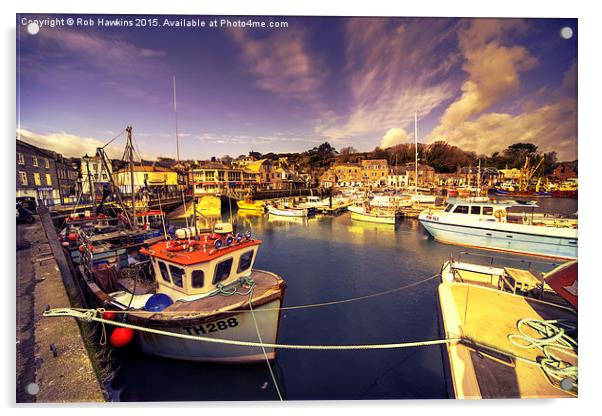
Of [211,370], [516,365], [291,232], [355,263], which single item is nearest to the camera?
[516,365]

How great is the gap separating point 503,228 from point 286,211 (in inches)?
604

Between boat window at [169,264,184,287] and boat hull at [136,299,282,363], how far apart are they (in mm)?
665

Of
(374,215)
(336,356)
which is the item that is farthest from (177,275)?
(374,215)

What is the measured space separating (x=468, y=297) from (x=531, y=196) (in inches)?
1219

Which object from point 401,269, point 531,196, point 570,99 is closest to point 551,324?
point 570,99

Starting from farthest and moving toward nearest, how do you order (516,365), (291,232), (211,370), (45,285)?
(291,232), (45,285), (211,370), (516,365)

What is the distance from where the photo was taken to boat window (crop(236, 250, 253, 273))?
4.23m

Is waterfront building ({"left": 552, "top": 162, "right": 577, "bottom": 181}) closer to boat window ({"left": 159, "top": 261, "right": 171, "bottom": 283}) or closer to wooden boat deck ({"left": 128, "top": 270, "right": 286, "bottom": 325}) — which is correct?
wooden boat deck ({"left": 128, "top": 270, "right": 286, "bottom": 325})

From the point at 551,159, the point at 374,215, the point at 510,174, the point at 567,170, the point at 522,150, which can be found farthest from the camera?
the point at 510,174

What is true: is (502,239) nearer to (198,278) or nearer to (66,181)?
(198,278)

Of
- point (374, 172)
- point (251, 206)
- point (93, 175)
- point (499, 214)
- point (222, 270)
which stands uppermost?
point (374, 172)

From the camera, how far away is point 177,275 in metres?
3.93

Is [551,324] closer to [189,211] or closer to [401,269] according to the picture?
[401,269]

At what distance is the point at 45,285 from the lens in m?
4.48
